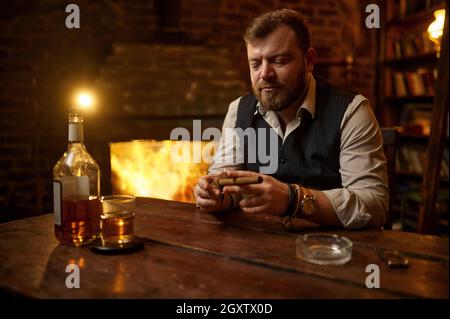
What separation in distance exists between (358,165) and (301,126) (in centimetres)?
28

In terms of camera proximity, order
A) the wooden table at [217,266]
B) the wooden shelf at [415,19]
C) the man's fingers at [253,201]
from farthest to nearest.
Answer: the wooden shelf at [415,19] < the man's fingers at [253,201] < the wooden table at [217,266]

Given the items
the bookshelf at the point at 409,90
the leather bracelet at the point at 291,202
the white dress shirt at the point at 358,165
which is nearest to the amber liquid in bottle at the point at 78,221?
the leather bracelet at the point at 291,202

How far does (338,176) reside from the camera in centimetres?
155

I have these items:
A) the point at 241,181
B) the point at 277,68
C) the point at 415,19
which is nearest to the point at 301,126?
the point at 277,68

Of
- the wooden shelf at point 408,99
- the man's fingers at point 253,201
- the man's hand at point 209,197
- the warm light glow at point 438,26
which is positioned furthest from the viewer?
the wooden shelf at point 408,99

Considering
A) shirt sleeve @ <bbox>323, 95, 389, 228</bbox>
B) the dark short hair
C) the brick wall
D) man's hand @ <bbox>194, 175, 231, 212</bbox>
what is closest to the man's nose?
the dark short hair

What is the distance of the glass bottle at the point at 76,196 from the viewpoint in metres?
1.02

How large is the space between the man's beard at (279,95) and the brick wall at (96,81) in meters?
1.43

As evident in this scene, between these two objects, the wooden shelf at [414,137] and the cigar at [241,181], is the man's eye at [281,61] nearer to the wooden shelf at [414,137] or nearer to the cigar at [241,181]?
the cigar at [241,181]

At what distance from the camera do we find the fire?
116 inches

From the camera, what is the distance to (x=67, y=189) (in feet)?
3.37

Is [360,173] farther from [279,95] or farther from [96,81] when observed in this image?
[96,81]
